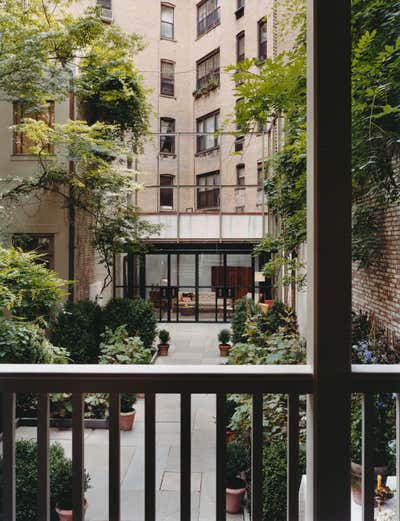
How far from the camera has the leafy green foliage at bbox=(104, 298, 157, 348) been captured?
25.9 ft

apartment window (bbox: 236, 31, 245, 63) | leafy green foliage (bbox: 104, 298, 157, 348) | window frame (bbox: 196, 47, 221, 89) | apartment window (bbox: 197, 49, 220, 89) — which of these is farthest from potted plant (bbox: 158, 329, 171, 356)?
apartment window (bbox: 236, 31, 245, 63)

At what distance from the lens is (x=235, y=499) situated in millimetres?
3436

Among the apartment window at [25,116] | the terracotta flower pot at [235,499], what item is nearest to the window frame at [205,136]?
the apartment window at [25,116]

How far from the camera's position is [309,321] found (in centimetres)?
119

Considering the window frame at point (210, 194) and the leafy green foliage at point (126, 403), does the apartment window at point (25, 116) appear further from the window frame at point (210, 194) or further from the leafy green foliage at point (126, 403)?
the window frame at point (210, 194)

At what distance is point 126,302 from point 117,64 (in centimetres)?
425

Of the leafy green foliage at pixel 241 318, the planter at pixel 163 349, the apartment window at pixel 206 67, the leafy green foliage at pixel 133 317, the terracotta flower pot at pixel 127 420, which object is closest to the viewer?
the terracotta flower pot at pixel 127 420

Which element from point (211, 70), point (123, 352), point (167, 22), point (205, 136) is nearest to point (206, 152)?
point (205, 136)

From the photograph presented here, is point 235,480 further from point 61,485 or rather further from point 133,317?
point 133,317

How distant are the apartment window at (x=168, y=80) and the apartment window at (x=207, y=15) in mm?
1193

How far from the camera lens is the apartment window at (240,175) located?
12.4 meters

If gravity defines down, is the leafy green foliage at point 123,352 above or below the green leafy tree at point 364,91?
below

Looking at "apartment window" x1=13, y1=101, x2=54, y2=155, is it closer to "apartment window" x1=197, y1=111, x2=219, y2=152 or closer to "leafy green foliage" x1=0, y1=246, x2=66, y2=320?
"leafy green foliage" x1=0, y1=246, x2=66, y2=320

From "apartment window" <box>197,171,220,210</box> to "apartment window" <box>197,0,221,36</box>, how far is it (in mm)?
3900
